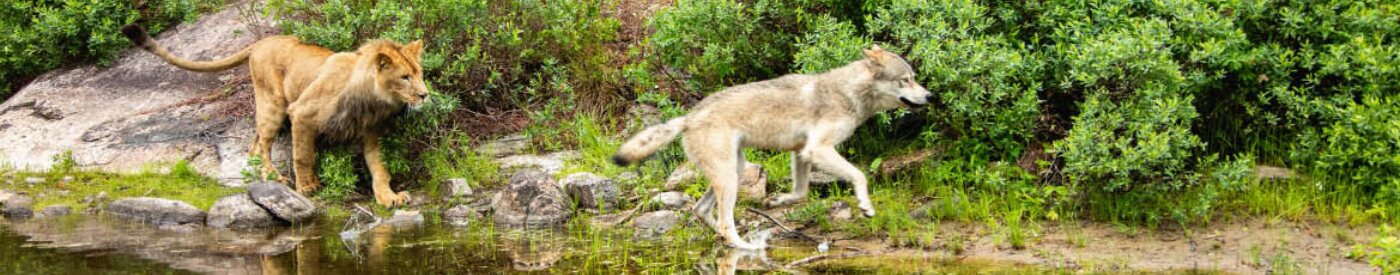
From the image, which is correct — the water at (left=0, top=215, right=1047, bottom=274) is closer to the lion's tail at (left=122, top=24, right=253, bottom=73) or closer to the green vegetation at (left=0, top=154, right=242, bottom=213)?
the green vegetation at (left=0, top=154, right=242, bottom=213)

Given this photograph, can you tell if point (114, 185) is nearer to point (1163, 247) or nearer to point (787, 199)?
point (787, 199)

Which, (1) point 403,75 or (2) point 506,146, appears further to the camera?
(2) point 506,146

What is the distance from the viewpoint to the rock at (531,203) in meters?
10.1

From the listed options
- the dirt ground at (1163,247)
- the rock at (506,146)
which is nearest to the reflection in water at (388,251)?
the dirt ground at (1163,247)

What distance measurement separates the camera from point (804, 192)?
914 cm

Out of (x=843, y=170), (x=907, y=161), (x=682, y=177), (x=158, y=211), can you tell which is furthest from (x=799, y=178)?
(x=158, y=211)

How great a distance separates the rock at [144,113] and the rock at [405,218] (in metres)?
2.06

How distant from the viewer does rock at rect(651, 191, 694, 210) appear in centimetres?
1004

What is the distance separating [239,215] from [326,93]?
139cm

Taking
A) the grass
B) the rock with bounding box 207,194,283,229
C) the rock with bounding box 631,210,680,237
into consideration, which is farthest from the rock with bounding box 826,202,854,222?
the grass

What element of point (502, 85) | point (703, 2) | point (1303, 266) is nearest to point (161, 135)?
point (502, 85)

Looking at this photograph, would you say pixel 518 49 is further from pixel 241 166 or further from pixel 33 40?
pixel 33 40

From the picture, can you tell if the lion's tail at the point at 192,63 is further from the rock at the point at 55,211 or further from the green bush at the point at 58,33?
the green bush at the point at 58,33

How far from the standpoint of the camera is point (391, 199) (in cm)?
1109
